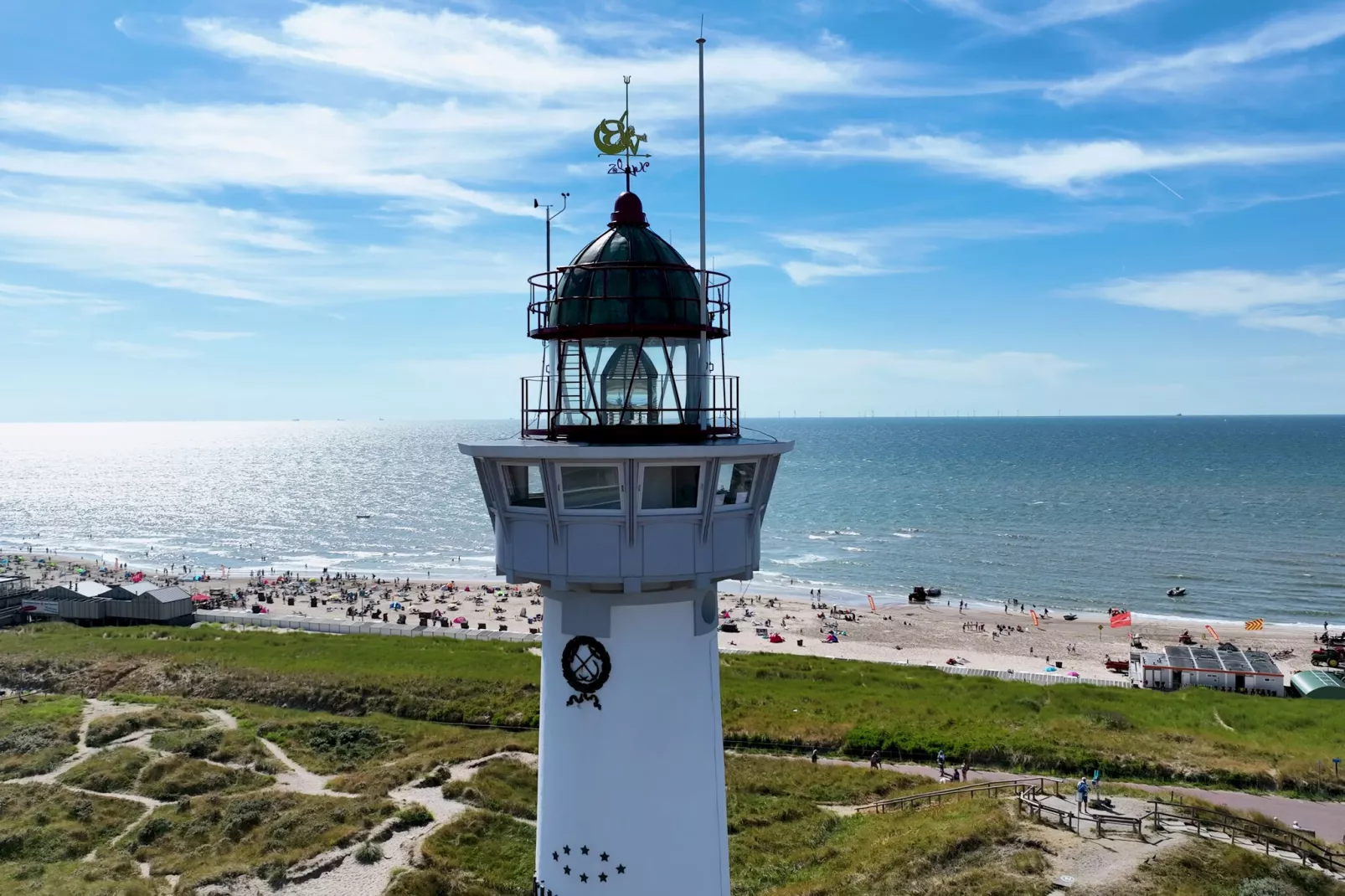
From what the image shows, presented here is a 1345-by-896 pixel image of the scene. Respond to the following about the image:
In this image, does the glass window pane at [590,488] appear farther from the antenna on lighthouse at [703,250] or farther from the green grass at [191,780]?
the green grass at [191,780]

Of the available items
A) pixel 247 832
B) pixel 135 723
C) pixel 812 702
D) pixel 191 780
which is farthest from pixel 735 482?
pixel 135 723

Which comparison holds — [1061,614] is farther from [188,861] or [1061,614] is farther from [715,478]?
[715,478]

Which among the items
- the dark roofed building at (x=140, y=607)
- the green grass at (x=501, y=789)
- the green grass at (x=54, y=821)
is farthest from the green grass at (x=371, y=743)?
the dark roofed building at (x=140, y=607)

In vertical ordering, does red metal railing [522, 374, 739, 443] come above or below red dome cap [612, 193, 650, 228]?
below

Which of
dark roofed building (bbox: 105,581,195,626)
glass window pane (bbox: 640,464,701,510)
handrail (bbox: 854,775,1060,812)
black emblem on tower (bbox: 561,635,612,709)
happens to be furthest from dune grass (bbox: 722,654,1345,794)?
dark roofed building (bbox: 105,581,195,626)

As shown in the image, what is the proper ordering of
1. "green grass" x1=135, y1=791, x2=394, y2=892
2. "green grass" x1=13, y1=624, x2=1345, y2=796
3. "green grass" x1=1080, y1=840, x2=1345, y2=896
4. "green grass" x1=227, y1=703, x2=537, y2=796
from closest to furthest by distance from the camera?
"green grass" x1=1080, y1=840, x2=1345, y2=896, "green grass" x1=135, y1=791, x2=394, y2=892, "green grass" x1=227, y1=703, x2=537, y2=796, "green grass" x1=13, y1=624, x2=1345, y2=796

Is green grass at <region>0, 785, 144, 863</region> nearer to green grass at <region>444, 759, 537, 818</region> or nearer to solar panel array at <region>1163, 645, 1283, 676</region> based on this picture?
green grass at <region>444, 759, 537, 818</region>
